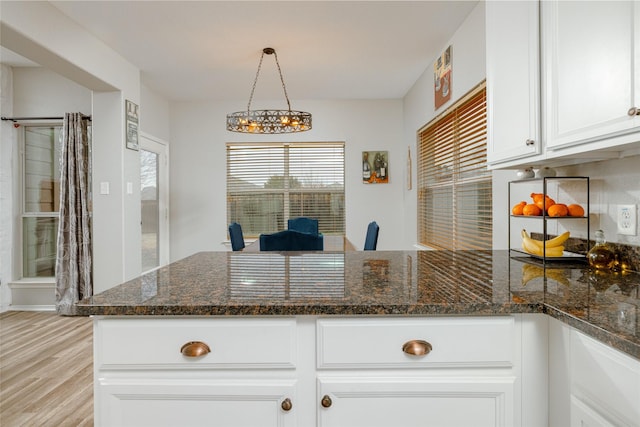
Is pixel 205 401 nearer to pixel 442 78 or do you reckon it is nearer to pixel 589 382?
pixel 589 382

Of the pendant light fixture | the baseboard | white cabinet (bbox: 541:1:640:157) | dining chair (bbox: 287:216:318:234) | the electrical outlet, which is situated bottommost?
the baseboard

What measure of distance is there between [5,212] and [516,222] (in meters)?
4.81

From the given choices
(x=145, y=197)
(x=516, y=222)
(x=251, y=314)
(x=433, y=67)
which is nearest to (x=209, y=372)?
(x=251, y=314)

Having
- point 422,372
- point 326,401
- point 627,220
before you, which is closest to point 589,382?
point 422,372

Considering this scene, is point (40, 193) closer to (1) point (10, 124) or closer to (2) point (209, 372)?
(1) point (10, 124)

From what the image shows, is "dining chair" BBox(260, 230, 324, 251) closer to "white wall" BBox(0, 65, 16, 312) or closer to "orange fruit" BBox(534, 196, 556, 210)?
"orange fruit" BBox(534, 196, 556, 210)

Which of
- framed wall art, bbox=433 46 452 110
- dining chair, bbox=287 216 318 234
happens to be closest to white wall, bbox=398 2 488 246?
framed wall art, bbox=433 46 452 110

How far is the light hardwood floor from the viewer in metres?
2.16

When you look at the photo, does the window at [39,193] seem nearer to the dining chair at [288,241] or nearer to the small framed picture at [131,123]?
the small framed picture at [131,123]

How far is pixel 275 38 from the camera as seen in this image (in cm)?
340

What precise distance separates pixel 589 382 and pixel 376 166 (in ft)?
15.5

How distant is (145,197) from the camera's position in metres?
4.97

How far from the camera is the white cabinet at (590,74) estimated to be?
1071mm

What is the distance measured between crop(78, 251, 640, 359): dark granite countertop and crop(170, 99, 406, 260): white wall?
3.90 m
